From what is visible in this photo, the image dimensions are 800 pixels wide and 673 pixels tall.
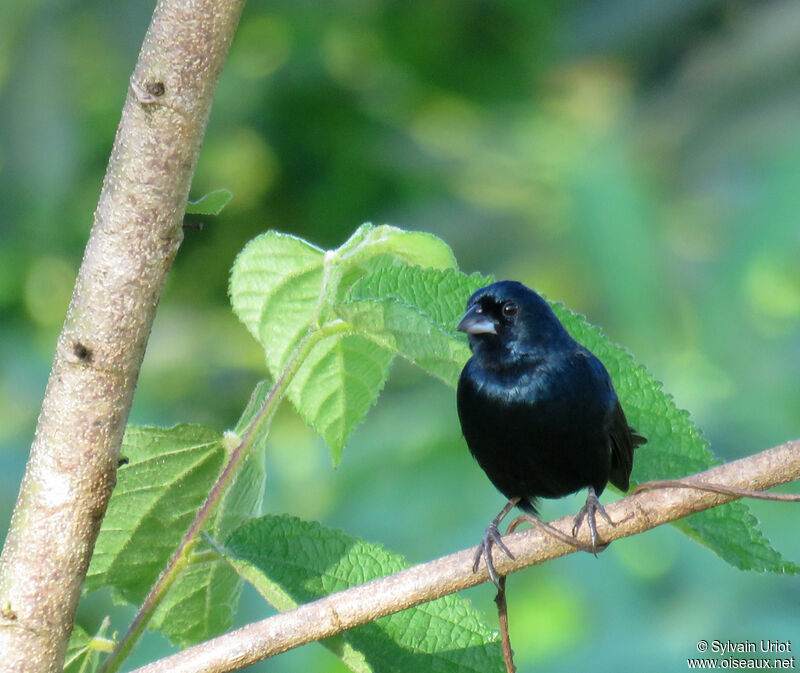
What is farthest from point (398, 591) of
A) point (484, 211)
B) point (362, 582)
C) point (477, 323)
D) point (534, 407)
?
point (484, 211)

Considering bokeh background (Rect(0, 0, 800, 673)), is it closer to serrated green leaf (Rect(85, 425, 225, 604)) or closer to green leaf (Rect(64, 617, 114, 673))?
serrated green leaf (Rect(85, 425, 225, 604))

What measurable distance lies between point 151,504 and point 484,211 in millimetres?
4008

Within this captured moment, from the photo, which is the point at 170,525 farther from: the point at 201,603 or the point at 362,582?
the point at 362,582

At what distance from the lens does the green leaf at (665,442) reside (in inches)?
69.0

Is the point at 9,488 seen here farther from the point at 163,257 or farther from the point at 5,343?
the point at 163,257

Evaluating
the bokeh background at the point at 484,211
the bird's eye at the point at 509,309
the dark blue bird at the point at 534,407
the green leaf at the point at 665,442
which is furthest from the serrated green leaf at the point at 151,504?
the bokeh background at the point at 484,211

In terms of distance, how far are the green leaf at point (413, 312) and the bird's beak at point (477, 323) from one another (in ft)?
3.66

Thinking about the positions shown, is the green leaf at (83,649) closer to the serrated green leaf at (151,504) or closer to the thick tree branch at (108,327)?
the serrated green leaf at (151,504)

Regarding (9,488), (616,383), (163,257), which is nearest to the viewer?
(163,257)

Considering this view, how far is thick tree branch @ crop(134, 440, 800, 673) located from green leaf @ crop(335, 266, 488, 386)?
335 millimetres

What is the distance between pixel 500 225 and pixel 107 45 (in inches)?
86.1

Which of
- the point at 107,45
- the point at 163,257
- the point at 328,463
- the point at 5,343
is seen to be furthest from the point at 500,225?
the point at 163,257

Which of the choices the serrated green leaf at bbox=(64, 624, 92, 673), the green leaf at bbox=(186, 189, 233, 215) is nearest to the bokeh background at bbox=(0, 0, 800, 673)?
the serrated green leaf at bbox=(64, 624, 92, 673)

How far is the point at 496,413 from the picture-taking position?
2.88m
